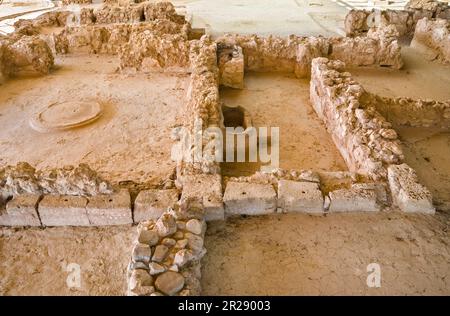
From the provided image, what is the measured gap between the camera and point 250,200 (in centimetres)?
366

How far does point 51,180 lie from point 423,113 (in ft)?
16.7

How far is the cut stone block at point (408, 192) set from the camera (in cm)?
366

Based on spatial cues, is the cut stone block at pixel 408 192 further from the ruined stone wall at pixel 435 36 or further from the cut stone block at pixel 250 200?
the ruined stone wall at pixel 435 36

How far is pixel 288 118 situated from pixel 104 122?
9.91 ft

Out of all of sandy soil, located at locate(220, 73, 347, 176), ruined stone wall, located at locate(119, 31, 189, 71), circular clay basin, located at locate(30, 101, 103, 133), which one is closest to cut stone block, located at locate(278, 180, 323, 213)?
sandy soil, located at locate(220, 73, 347, 176)

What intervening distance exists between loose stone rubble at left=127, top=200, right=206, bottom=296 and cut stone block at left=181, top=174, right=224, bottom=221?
178 millimetres

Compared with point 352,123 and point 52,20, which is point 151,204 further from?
point 52,20

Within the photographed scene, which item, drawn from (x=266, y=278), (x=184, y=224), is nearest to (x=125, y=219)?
(x=184, y=224)

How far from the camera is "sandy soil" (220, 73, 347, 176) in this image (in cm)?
511

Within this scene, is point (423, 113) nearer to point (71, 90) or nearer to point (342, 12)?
point (71, 90)

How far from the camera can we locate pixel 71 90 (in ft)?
24.2

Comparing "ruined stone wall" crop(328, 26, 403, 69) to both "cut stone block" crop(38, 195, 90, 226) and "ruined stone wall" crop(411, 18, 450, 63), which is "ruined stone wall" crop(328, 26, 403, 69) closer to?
"ruined stone wall" crop(411, 18, 450, 63)

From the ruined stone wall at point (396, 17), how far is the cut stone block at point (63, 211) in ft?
30.0

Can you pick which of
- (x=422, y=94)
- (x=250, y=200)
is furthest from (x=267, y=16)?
(x=250, y=200)
